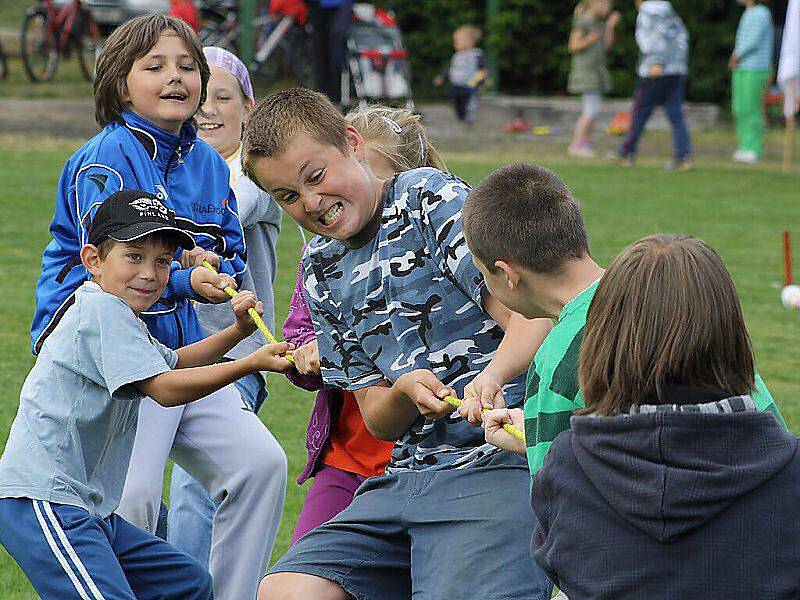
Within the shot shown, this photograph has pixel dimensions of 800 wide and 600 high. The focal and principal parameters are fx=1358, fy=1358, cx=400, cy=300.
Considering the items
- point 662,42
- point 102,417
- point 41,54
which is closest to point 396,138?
point 102,417

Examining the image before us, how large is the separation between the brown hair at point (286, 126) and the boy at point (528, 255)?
572 mm

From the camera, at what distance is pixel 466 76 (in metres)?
18.0

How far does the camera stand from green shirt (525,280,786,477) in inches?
106

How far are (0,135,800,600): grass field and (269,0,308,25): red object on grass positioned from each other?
4197 mm

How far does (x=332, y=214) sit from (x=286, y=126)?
252 millimetres

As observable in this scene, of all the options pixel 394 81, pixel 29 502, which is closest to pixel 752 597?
pixel 29 502

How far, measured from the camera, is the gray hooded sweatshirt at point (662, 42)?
49.0 feet

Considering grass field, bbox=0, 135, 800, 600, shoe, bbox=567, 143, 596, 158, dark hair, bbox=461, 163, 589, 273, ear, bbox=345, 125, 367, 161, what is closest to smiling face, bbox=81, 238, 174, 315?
ear, bbox=345, 125, 367, 161

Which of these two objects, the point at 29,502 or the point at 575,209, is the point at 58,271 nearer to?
the point at 29,502

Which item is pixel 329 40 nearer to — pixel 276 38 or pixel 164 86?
pixel 276 38

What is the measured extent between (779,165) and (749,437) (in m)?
14.3

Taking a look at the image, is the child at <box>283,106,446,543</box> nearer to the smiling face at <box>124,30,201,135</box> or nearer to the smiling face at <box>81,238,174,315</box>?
the smiling face at <box>81,238,174,315</box>

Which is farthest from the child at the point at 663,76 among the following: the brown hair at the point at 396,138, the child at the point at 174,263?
the child at the point at 174,263

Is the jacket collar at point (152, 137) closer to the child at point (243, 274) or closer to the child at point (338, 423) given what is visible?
the child at point (243, 274)
